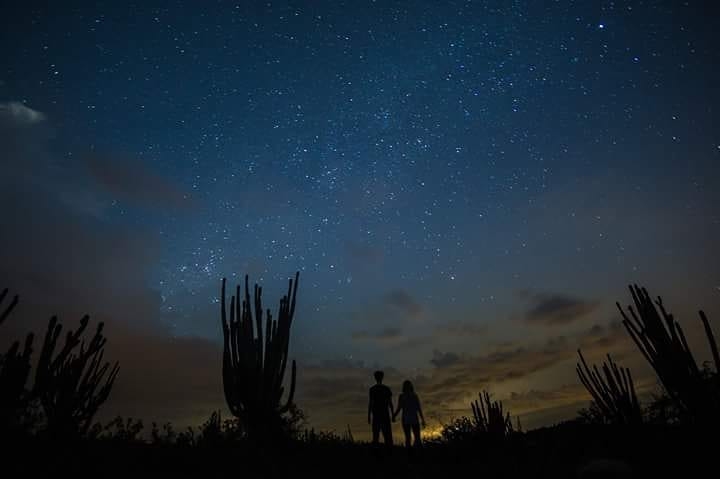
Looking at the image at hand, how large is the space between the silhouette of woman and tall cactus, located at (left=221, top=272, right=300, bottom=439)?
2608 millimetres

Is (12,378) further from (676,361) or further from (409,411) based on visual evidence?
(676,361)

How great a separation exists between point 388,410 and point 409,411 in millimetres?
806

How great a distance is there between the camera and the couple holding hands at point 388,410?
831 cm

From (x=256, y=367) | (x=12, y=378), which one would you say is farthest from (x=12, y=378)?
(x=256, y=367)

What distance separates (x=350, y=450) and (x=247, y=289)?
4.34m

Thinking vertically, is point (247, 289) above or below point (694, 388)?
above

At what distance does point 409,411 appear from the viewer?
9.06 meters

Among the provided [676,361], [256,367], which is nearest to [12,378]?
[256,367]

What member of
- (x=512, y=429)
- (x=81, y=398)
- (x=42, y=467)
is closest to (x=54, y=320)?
(x=81, y=398)

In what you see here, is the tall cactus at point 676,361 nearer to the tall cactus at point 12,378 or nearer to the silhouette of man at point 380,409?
the silhouette of man at point 380,409

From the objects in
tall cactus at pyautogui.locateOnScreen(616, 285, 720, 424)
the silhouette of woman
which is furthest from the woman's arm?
tall cactus at pyautogui.locateOnScreen(616, 285, 720, 424)

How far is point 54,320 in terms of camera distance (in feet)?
19.4

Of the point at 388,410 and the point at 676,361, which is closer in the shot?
the point at 676,361

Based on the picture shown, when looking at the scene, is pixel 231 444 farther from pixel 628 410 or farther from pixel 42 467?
pixel 628 410
